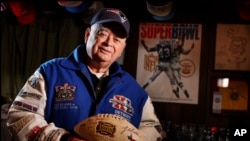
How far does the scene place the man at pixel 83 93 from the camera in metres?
1.48

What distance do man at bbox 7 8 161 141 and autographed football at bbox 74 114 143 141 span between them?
5 cm

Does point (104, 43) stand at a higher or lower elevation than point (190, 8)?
lower

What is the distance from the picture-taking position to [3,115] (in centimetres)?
332

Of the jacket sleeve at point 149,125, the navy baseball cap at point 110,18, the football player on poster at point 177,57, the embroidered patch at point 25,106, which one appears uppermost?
the navy baseball cap at point 110,18

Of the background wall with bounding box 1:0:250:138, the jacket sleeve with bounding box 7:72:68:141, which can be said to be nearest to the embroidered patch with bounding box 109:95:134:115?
the jacket sleeve with bounding box 7:72:68:141

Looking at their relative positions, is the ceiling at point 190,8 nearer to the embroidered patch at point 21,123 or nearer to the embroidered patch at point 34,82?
the embroidered patch at point 34,82

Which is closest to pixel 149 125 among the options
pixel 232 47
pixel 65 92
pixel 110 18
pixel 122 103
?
pixel 122 103

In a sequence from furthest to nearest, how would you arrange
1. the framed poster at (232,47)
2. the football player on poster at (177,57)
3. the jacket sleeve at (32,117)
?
the football player on poster at (177,57), the framed poster at (232,47), the jacket sleeve at (32,117)

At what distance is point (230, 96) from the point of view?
10.5 ft

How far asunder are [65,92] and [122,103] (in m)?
0.28

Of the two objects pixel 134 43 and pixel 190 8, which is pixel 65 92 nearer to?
pixel 134 43

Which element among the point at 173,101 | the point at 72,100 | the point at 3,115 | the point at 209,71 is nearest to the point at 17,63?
the point at 3,115

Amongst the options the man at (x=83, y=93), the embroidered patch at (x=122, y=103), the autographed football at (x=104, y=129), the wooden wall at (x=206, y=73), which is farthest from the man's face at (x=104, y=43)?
the wooden wall at (x=206, y=73)

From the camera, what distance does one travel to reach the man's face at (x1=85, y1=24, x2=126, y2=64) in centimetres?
161
